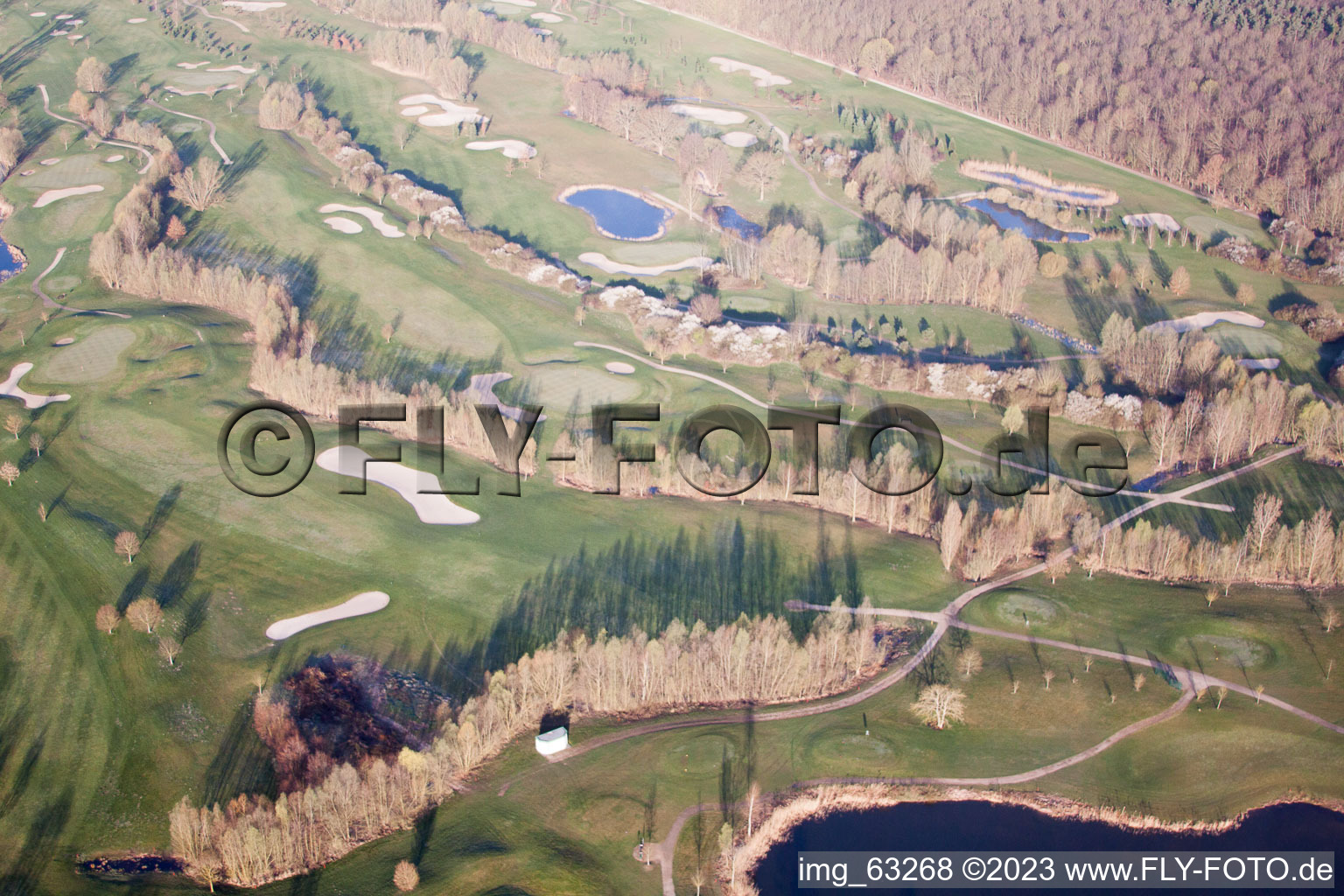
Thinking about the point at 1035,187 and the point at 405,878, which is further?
the point at 1035,187

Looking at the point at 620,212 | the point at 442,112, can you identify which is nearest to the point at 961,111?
the point at 620,212

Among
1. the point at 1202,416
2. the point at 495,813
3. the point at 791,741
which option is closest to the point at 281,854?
the point at 495,813

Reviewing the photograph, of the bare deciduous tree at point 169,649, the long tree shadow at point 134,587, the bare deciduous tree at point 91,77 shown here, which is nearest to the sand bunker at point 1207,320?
the bare deciduous tree at point 169,649

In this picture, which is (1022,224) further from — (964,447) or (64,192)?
(64,192)

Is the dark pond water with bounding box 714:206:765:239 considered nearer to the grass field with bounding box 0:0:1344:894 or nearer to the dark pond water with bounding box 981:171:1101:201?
the grass field with bounding box 0:0:1344:894

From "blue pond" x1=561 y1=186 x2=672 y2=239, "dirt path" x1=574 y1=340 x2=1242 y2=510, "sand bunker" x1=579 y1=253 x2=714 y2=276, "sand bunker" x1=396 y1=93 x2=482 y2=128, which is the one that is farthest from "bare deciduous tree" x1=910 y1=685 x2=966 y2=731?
"sand bunker" x1=396 y1=93 x2=482 y2=128

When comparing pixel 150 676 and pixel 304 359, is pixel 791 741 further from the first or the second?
pixel 304 359
